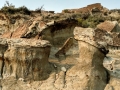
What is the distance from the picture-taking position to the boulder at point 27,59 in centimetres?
582

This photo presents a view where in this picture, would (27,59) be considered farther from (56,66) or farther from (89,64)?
(89,64)

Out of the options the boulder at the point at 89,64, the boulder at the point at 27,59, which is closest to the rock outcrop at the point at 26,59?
the boulder at the point at 27,59

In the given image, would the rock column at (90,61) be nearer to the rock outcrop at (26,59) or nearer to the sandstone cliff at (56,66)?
the sandstone cliff at (56,66)

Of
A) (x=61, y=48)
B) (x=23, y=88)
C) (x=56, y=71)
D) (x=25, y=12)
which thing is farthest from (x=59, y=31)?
(x=25, y=12)

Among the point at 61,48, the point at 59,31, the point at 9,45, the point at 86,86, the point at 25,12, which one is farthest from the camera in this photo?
the point at 25,12

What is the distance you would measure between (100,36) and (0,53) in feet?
5.89

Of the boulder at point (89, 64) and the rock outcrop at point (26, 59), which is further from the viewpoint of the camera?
the rock outcrop at point (26, 59)

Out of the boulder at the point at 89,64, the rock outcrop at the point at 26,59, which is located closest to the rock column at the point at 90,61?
the boulder at the point at 89,64

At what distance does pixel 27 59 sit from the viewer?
19.2 ft

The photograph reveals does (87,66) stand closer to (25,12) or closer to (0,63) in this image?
(0,63)

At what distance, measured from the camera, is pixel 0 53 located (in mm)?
6020

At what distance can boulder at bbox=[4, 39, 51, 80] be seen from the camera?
582cm

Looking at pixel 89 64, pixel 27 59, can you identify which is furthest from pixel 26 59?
pixel 89 64

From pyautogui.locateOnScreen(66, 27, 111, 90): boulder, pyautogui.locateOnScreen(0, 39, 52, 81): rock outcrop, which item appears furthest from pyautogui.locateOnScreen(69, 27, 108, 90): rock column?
pyautogui.locateOnScreen(0, 39, 52, 81): rock outcrop
